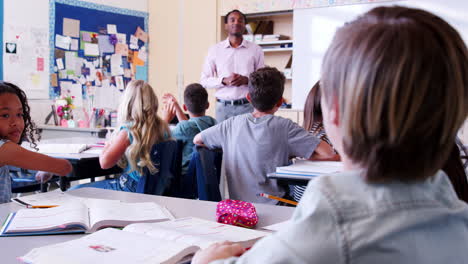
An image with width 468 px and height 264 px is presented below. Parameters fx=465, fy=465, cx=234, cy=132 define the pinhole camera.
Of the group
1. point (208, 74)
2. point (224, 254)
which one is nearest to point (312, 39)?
point (208, 74)

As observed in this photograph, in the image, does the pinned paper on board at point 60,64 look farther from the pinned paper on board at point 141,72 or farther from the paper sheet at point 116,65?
the pinned paper on board at point 141,72

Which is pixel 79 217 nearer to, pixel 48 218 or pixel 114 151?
pixel 48 218

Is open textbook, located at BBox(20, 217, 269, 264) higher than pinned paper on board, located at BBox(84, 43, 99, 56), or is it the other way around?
pinned paper on board, located at BBox(84, 43, 99, 56)

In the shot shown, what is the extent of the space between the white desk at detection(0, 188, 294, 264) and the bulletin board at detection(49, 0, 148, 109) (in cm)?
410

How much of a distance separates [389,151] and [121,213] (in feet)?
2.69

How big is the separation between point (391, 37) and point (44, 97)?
511 centimetres

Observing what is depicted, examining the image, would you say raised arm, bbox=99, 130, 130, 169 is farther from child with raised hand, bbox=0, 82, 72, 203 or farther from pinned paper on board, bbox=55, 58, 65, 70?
pinned paper on board, bbox=55, 58, 65, 70

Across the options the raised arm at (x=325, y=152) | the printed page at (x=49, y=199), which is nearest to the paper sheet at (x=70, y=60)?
the raised arm at (x=325, y=152)

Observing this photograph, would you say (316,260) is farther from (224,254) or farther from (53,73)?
(53,73)

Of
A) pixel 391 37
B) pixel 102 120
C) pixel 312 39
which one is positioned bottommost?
pixel 102 120

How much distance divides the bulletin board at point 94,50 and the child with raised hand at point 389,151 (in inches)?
201

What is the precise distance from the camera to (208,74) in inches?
185

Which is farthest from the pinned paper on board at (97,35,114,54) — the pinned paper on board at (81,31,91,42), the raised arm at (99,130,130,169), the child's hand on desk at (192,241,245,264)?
the child's hand on desk at (192,241,245,264)

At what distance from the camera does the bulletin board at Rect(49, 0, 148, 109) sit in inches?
207
